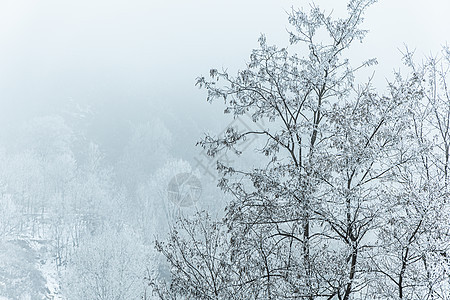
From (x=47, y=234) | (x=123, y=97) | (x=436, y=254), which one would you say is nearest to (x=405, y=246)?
(x=436, y=254)

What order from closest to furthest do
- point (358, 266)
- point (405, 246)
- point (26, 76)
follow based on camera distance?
1. point (405, 246)
2. point (358, 266)
3. point (26, 76)

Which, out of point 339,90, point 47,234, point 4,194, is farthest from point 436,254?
point 4,194

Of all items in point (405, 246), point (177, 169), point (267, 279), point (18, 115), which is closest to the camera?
point (405, 246)

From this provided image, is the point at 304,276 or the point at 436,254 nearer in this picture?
the point at 436,254

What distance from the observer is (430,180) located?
18.2 ft

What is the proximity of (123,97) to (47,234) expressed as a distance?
248ft

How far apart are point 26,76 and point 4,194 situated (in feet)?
301

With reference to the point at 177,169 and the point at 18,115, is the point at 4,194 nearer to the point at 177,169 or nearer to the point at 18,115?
the point at 177,169

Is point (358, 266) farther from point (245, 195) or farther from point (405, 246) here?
point (245, 195)

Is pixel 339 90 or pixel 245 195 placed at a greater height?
pixel 339 90

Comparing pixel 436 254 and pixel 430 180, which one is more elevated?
pixel 430 180

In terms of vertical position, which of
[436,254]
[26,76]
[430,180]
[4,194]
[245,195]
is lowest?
[436,254]

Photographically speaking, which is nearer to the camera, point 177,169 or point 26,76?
point 177,169

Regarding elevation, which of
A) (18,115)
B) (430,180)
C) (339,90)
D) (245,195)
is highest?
(18,115)
